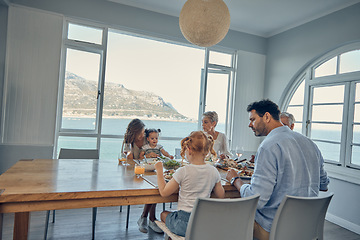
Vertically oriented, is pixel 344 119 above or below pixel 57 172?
above

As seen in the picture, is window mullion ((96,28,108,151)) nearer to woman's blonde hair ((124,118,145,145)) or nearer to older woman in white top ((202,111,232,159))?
woman's blonde hair ((124,118,145,145))

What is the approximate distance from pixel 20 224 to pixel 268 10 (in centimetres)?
391

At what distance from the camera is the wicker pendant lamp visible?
2037mm

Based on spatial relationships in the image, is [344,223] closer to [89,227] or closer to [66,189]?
[89,227]

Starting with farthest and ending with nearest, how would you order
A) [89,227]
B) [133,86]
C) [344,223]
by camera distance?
[133,86]
[344,223]
[89,227]

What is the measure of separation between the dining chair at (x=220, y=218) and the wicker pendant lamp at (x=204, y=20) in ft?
4.57

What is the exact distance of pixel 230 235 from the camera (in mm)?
1315

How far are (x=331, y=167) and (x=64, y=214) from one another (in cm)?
348

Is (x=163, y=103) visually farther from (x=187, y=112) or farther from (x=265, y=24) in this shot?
(x=265, y=24)

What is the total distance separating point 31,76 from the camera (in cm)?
340

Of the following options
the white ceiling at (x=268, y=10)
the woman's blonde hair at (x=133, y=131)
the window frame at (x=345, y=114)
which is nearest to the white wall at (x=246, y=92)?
the white ceiling at (x=268, y=10)

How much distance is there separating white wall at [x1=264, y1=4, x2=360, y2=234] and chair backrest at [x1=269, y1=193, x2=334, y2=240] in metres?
2.16

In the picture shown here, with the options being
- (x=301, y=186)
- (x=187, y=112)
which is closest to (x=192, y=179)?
(x=301, y=186)

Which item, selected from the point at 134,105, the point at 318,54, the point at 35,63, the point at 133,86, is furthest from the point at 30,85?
the point at 134,105
